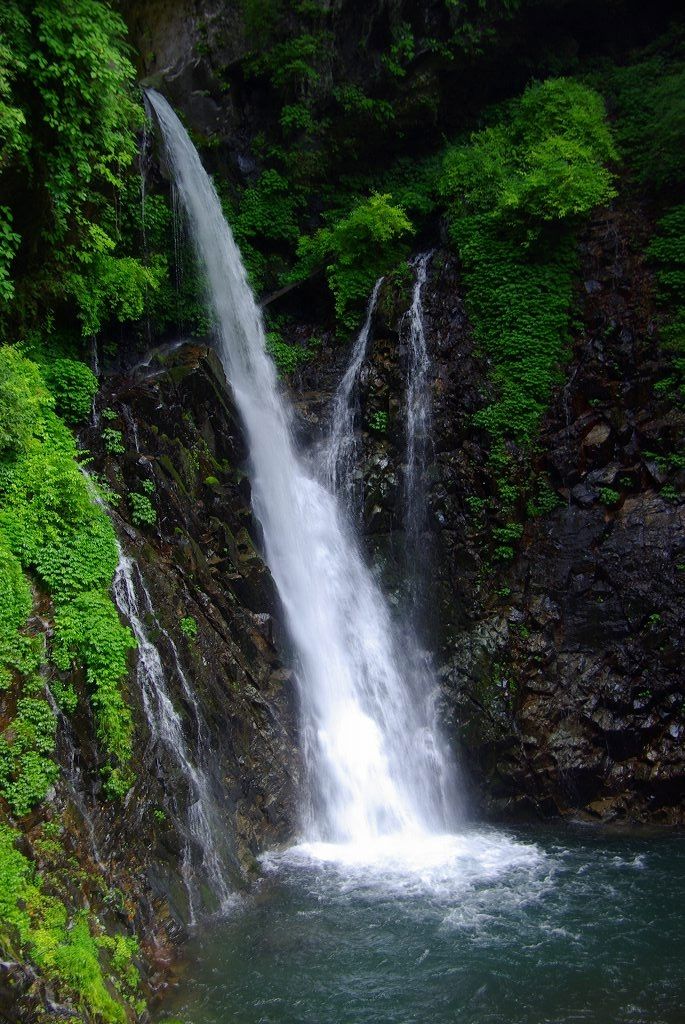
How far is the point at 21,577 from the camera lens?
6953 mm

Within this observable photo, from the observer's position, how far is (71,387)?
32.2 feet

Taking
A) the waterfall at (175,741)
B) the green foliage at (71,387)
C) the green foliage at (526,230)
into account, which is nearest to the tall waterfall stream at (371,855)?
the waterfall at (175,741)

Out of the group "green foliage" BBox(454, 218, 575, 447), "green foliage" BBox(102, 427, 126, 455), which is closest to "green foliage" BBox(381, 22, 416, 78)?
"green foliage" BBox(454, 218, 575, 447)

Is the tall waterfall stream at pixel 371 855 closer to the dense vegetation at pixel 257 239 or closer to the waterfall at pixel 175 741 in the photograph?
the waterfall at pixel 175 741

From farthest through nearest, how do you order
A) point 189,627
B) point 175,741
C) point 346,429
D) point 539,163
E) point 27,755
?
point 539,163, point 346,429, point 189,627, point 175,741, point 27,755

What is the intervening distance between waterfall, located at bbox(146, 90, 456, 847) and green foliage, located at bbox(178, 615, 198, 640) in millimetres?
2228

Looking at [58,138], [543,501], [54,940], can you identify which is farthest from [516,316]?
[54,940]

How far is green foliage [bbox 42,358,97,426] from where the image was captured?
9.71 metres

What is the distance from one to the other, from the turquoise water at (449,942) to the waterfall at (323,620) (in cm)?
110

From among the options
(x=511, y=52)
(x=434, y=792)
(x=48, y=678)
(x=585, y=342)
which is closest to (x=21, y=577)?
(x=48, y=678)

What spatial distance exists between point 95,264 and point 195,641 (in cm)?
558

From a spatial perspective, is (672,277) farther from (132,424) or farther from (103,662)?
(103,662)

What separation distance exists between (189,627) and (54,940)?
4.02 m

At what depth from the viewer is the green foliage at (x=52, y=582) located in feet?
20.4
